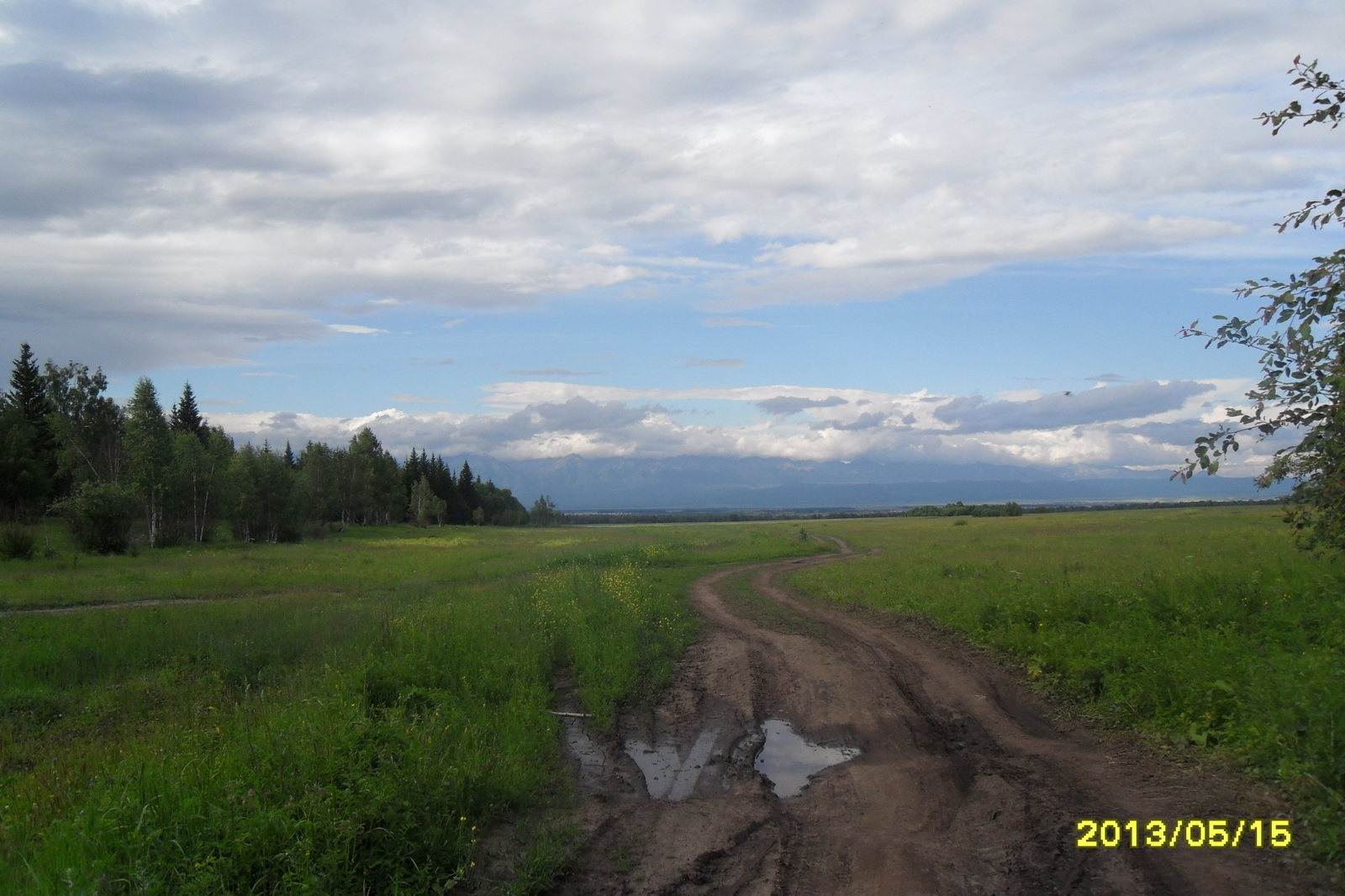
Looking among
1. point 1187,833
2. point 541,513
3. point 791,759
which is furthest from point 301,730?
point 541,513

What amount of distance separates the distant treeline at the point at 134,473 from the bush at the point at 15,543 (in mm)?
5723

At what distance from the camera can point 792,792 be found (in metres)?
7.50

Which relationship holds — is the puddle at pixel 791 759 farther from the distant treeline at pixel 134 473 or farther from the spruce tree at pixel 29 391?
the spruce tree at pixel 29 391

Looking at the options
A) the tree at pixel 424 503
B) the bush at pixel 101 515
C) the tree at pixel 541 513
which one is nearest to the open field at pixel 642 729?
the bush at pixel 101 515

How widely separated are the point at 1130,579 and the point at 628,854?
44.1 ft

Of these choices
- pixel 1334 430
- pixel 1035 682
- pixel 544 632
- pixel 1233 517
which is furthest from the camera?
pixel 1233 517

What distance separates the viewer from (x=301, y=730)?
744cm

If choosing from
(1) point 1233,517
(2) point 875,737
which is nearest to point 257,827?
(2) point 875,737

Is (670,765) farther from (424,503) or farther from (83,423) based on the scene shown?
(424,503)

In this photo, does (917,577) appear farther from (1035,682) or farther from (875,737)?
(875,737)

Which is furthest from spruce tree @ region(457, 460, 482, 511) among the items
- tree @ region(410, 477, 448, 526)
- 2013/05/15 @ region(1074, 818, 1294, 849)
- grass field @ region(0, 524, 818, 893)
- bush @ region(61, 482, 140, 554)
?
2013/05/15 @ region(1074, 818, 1294, 849)

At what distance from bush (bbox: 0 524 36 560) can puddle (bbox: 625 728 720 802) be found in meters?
38.0

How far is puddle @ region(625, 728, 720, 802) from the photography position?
7.71 m

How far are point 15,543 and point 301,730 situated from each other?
3707 cm
